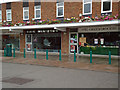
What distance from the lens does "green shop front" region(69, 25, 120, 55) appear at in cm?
1355

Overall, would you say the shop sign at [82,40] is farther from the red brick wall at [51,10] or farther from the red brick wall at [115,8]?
the red brick wall at [115,8]

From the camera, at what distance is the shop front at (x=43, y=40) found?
54.3 ft

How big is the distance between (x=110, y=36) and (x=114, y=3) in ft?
9.55

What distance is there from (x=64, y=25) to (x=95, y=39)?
10.8 feet

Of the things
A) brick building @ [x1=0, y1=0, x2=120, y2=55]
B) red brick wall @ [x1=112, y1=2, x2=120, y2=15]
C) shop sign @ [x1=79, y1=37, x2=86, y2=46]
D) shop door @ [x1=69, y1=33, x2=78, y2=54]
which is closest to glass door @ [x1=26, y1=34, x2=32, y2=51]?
brick building @ [x1=0, y1=0, x2=120, y2=55]

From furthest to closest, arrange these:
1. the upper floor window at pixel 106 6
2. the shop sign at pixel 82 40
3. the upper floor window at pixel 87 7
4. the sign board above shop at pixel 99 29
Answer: the shop sign at pixel 82 40 → the upper floor window at pixel 87 7 → the upper floor window at pixel 106 6 → the sign board above shop at pixel 99 29

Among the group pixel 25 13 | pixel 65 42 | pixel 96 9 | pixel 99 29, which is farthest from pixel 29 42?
pixel 96 9

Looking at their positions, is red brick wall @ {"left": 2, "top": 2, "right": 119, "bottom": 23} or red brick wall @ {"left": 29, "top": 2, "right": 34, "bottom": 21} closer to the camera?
red brick wall @ {"left": 2, "top": 2, "right": 119, "bottom": 23}

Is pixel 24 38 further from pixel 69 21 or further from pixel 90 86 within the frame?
pixel 90 86

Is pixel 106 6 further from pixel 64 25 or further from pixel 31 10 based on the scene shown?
pixel 31 10

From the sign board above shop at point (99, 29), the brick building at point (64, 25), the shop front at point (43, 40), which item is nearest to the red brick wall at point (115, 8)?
the brick building at point (64, 25)

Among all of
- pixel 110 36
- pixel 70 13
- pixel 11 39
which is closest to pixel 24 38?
pixel 11 39

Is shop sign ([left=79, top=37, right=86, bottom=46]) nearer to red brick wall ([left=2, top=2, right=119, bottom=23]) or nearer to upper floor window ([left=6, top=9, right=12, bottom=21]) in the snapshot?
red brick wall ([left=2, top=2, right=119, bottom=23])

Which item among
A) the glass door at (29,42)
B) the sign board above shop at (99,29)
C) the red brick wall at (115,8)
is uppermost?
the red brick wall at (115,8)
